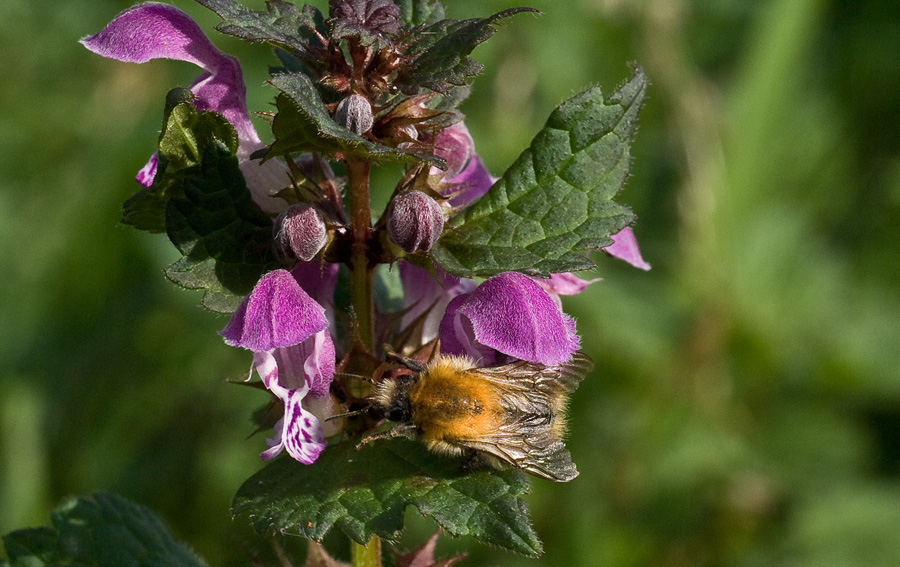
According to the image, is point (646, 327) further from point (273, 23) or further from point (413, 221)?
point (273, 23)

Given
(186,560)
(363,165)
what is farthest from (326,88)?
(186,560)

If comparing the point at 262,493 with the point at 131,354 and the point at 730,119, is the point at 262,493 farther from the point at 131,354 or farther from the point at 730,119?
the point at 730,119

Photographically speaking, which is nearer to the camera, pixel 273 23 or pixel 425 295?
pixel 273 23

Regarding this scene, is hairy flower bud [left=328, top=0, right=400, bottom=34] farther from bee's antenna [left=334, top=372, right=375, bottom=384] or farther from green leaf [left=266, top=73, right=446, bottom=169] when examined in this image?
bee's antenna [left=334, top=372, right=375, bottom=384]

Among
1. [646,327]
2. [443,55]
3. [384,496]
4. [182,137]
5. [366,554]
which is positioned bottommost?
[646,327]

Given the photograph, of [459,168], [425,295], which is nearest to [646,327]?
[425,295]

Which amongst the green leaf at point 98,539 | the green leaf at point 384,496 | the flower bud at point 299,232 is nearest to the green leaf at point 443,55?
the flower bud at point 299,232
